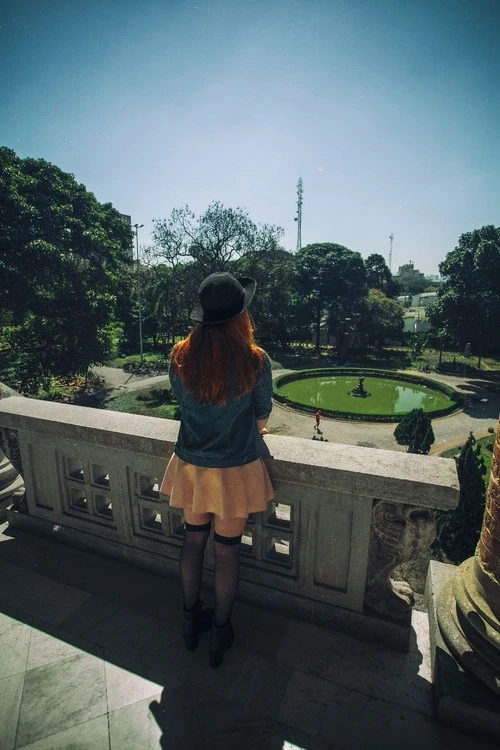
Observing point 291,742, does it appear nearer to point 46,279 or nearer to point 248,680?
point 248,680

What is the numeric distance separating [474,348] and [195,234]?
25.3 meters

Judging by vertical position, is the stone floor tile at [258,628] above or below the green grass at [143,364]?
above

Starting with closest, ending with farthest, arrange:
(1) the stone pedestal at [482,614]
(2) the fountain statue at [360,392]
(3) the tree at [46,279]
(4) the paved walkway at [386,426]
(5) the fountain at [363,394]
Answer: (1) the stone pedestal at [482,614]
(4) the paved walkway at [386,426]
(3) the tree at [46,279]
(5) the fountain at [363,394]
(2) the fountain statue at [360,392]

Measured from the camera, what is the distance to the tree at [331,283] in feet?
125

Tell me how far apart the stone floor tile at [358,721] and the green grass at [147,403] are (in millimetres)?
16219

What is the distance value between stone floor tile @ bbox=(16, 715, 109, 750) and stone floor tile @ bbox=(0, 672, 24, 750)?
0.08m

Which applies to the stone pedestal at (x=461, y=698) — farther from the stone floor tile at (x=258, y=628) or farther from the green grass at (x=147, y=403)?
the green grass at (x=147, y=403)

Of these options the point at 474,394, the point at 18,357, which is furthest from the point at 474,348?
the point at 18,357

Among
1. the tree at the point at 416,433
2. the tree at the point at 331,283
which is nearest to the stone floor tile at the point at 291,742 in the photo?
the tree at the point at 416,433

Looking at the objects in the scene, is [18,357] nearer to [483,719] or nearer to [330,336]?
[483,719]

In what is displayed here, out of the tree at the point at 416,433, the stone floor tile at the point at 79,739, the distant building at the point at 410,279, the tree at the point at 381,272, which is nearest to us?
the stone floor tile at the point at 79,739

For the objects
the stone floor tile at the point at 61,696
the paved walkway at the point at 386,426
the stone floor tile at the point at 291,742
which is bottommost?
the paved walkway at the point at 386,426

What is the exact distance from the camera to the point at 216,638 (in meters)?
2.17

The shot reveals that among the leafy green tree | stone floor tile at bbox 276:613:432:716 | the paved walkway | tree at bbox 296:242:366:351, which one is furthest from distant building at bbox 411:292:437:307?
stone floor tile at bbox 276:613:432:716
